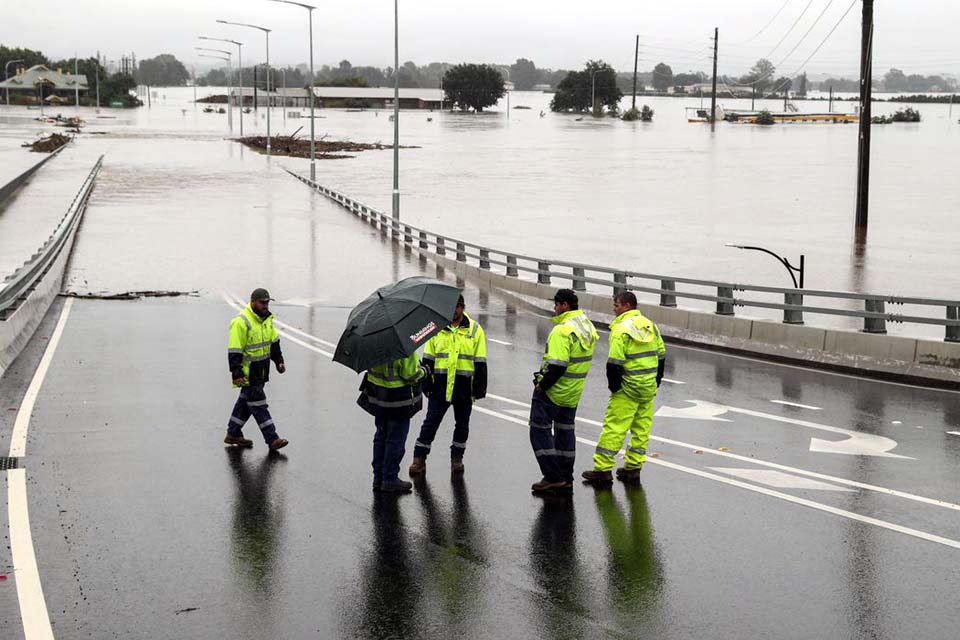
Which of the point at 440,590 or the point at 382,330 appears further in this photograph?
the point at 382,330

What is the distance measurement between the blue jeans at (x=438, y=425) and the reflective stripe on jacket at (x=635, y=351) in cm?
146

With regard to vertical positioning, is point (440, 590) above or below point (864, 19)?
below

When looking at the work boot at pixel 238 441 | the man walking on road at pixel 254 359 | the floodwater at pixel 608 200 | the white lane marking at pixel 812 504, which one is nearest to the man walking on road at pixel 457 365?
the man walking on road at pixel 254 359

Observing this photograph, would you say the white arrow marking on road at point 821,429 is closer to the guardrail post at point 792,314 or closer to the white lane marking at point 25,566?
the guardrail post at point 792,314

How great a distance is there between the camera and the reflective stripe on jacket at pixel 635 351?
35.1ft

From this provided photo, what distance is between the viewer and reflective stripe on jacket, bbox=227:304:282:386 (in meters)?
12.1

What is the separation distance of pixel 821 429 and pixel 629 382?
4012 mm

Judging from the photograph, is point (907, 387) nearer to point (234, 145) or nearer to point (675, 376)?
point (675, 376)

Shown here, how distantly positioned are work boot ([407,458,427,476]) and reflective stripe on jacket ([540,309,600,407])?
5.14ft

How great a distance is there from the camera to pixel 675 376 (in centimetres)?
1762

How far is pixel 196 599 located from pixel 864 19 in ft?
104

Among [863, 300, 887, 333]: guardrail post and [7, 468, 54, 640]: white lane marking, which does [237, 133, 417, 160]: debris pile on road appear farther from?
[7, 468, 54, 640]: white lane marking

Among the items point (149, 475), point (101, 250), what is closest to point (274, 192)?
point (101, 250)

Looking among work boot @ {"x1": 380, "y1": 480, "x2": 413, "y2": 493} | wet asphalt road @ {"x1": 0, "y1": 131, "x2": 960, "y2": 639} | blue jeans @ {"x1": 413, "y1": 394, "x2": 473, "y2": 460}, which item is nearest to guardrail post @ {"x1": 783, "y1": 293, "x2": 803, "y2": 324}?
wet asphalt road @ {"x1": 0, "y1": 131, "x2": 960, "y2": 639}
